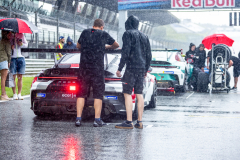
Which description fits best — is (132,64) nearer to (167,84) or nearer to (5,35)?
(5,35)

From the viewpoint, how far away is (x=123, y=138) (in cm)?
545

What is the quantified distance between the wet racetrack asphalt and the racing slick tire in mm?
5523

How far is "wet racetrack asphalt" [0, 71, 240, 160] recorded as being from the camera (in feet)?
14.7

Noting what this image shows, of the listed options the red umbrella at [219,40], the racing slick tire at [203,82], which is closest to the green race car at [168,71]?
the racing slick tire at [203,82]

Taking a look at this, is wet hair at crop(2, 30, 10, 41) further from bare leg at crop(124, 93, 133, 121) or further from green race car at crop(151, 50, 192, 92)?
bare leg at crop(124, 93, 133, 121)

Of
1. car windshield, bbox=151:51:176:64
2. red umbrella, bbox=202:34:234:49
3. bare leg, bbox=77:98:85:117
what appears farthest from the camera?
red umbrella, bbox=202:34:234:49

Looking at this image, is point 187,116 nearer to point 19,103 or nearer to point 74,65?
point 74,65

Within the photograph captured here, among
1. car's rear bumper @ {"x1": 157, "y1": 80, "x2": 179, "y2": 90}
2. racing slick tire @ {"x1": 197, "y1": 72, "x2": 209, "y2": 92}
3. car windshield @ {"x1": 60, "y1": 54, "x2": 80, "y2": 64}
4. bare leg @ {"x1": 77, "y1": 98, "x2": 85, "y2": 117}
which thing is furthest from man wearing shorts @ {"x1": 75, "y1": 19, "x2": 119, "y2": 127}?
racing slick tire @ {"x1": 197, "y1": 72, "x2": 209, "y2": 92}

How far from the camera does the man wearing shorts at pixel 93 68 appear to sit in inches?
249

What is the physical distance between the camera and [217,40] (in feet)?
50.6

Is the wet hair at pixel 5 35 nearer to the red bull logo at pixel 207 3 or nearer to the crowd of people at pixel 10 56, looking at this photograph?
the crowd of people at pixel 10 56

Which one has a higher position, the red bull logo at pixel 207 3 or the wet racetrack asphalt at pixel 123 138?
the red bull logo at pixel 207 3

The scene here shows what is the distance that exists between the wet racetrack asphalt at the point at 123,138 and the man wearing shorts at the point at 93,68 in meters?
0.40

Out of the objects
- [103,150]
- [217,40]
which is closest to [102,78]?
[103,150]
